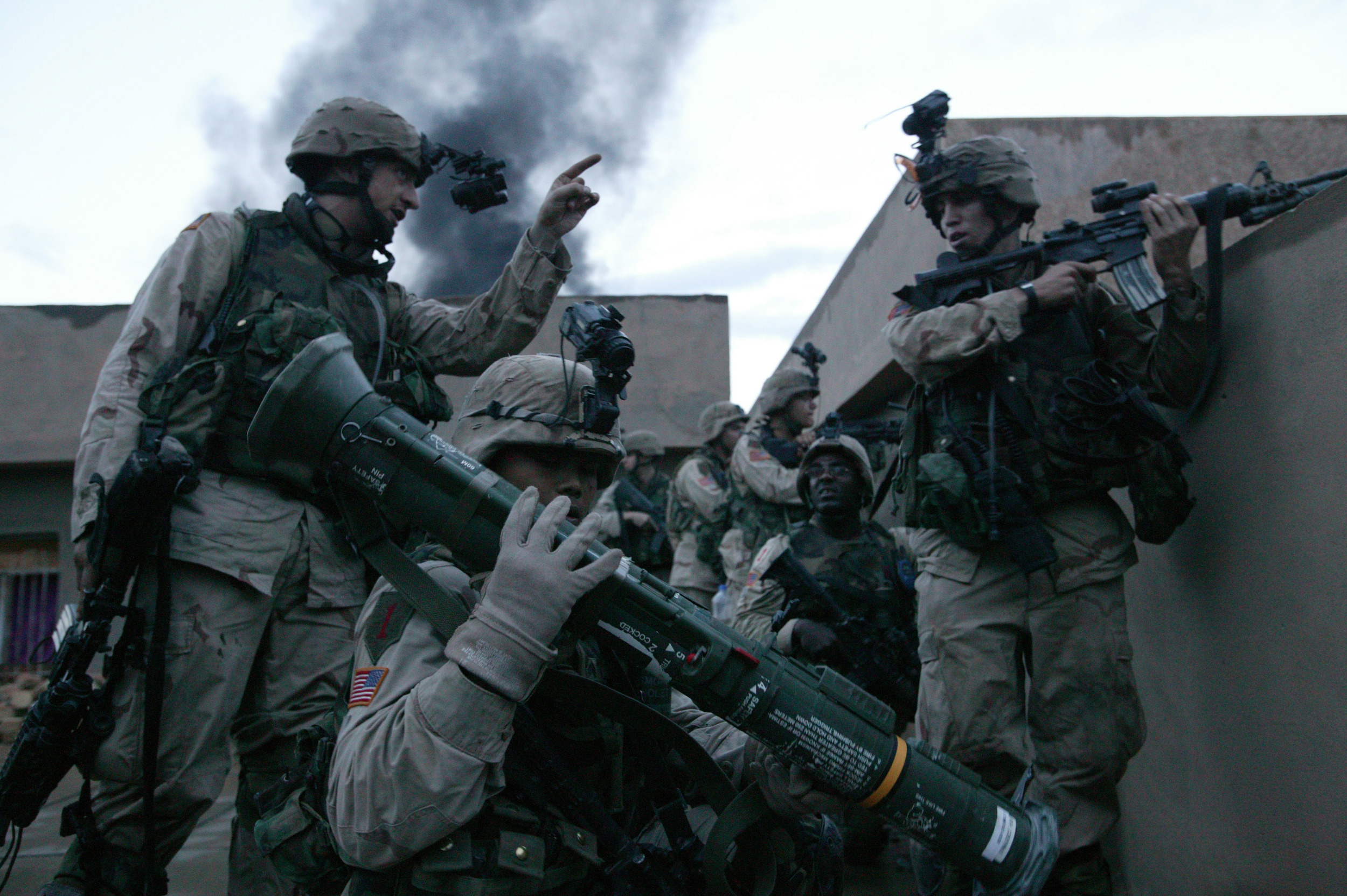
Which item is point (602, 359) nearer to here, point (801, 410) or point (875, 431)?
point (801, 410)

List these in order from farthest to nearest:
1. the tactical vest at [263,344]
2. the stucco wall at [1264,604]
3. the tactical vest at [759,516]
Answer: the tactical vest at [759,516] < the tactical vest at [263,344] < the stucco wall at [1264,604]

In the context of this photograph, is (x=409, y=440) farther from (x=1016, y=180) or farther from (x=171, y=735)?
(x=1016, y=180)

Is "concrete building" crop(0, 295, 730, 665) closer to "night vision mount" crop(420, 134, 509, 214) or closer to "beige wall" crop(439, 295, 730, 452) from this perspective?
"beige wall" crop(439, 295, 730, 452)

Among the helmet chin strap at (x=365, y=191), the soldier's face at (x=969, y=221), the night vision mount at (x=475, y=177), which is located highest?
the soldier's face at (x=969, y=221)

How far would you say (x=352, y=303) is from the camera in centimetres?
274

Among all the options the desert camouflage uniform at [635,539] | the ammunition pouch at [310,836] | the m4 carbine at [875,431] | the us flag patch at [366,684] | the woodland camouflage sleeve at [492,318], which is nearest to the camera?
the us flag patch at [366,684]

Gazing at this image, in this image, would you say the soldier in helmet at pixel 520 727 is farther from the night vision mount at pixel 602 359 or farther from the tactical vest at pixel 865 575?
the tactical vest at pixel 865 575

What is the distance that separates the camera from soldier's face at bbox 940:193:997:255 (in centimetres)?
299

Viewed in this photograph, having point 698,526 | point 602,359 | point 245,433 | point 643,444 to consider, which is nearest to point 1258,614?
point 602,359

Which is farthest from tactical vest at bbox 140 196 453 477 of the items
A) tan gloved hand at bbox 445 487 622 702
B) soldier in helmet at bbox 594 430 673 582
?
soldier in helmet at bbox 594 430 673 582

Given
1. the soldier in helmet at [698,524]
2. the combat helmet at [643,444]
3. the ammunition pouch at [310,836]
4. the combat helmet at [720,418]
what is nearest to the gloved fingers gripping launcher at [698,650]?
the ammunition pouch at [310,836]

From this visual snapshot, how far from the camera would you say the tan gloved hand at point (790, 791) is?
1.61m

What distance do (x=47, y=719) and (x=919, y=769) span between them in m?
1.95

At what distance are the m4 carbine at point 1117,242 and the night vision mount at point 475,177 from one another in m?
1.29
